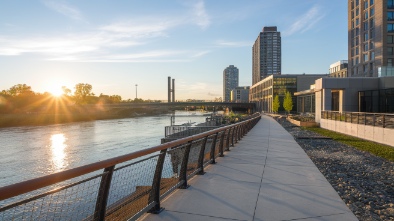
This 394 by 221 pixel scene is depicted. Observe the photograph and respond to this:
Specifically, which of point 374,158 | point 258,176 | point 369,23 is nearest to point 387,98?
point 374,158

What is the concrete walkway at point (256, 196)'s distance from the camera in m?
5.36

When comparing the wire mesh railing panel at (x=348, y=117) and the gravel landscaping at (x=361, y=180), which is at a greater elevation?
the wire mesh railing panel at (x=348, y=117)

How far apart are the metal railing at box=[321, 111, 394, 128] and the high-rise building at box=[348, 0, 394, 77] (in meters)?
42.1

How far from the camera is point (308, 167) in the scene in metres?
9.97

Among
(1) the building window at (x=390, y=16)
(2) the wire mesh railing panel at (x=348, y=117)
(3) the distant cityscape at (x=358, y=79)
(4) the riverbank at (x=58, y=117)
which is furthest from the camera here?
(4) the riverbank at (x=58, y=117)

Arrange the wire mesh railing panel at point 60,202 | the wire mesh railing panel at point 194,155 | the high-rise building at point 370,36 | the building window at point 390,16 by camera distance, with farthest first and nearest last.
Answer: the high-rise building at point 370,36 < the building window at point 390,16 < the wire mesh railing panel at point 194,155 < the wire mesh railing panel at point 60,202

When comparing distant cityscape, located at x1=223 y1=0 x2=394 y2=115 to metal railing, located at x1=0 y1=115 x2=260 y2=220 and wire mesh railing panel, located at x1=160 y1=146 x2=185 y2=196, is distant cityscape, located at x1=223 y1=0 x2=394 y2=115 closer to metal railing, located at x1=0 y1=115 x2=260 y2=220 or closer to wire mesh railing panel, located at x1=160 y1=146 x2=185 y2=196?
metal railing, located at x1=0 y1=115 x2=260 y2=220

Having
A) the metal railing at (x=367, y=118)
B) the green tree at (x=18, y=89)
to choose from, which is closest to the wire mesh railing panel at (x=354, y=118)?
the metal railing at (x=367, y=118)

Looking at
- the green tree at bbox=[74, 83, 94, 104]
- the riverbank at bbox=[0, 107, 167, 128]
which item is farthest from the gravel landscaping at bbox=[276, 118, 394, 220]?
the green tree at bbox=[74, 83, 94, 104]

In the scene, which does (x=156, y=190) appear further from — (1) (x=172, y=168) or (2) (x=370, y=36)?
(2) (x=370, y=36)

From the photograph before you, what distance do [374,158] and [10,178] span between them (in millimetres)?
20550

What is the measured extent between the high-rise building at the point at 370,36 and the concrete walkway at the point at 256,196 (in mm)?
62910

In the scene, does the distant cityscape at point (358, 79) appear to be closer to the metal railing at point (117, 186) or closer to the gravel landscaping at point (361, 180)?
the gravel landscaping at point (361, 180)

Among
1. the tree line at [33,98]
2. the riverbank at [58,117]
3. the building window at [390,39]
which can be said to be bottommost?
the riverbank at [58,117]
